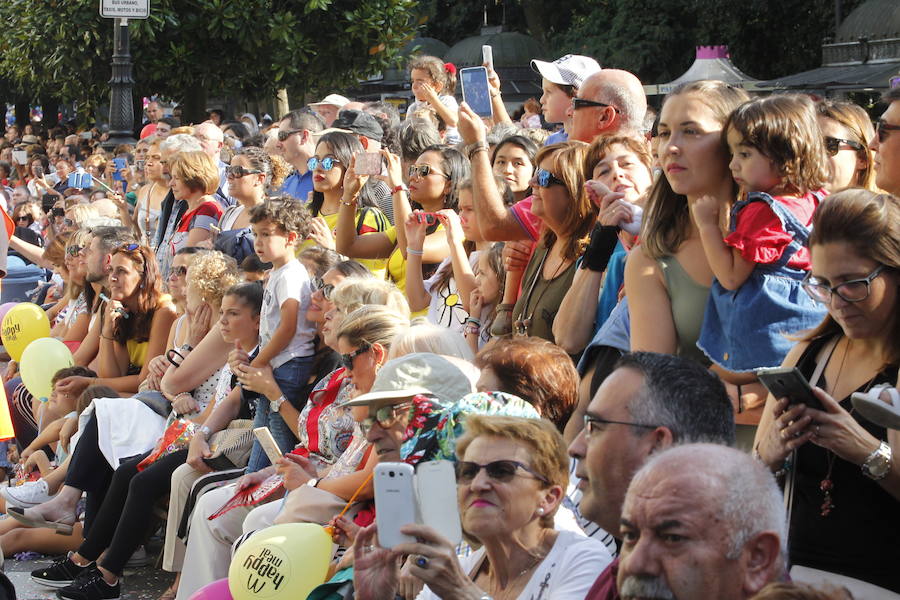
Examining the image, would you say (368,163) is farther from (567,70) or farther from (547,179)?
(547,179)

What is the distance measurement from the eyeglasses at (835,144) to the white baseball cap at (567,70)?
197cm

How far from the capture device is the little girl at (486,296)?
5.76 metres

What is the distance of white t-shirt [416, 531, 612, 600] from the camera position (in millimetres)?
3113

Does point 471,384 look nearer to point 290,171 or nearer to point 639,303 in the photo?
point 639,303

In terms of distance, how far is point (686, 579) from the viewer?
236 cm

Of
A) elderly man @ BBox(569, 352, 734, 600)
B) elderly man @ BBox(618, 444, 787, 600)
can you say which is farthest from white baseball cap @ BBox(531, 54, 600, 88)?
elderly man @ BBox(618, 444, 787, 600)

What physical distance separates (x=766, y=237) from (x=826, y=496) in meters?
0.82

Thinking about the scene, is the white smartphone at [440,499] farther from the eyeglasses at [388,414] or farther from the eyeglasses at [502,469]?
the eyeglasses at [388,414]

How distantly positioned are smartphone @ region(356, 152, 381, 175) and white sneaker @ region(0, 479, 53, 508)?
278 cm

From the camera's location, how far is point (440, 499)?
9.87 ft

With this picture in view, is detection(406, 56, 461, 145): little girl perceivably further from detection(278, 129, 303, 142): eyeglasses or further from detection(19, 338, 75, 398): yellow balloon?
detection(19, 338, 75, 398): yellow balloon

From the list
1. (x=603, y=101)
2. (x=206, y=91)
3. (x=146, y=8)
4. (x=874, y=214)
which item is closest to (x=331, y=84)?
(x=206, y=91)

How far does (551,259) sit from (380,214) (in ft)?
8.96

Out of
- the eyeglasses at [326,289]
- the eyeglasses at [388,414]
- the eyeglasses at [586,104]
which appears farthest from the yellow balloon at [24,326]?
the eyeglasses at [388,414]
